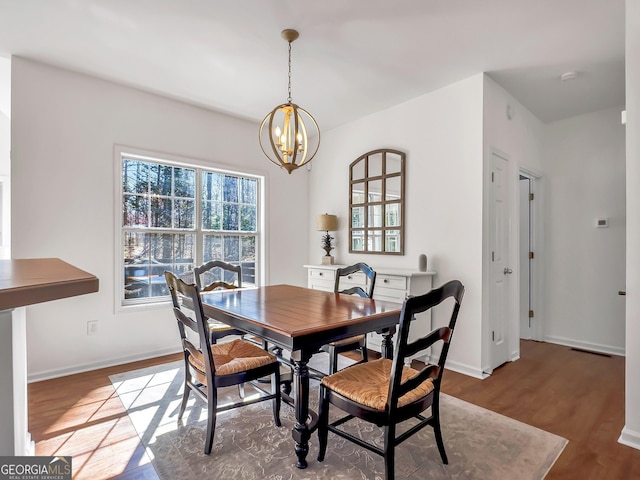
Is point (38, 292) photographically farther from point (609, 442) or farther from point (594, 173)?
point (594, 173)

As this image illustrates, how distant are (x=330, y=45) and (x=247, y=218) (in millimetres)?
2440

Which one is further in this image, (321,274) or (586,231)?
(321,274)

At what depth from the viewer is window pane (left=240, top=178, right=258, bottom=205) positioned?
457 centimetres

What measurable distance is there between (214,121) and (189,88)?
0.65 metres

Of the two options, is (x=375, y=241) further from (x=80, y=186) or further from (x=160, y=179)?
(x=80, y=186)

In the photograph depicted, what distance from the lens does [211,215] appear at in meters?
4.27

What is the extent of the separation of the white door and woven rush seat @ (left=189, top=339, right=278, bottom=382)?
2.27m

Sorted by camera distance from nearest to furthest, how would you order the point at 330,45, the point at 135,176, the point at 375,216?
the point at 330,45
the point at 135,176
the point at 375,216

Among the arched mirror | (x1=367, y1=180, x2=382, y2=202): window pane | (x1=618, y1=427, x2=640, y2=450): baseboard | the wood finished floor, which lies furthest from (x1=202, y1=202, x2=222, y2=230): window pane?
(x1=618, y1=427, x2=640, y2=450): baseboard

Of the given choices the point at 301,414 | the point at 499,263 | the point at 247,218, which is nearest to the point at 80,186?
the point at 247,218

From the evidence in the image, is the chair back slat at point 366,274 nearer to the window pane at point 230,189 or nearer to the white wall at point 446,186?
the white wall at point 446,186

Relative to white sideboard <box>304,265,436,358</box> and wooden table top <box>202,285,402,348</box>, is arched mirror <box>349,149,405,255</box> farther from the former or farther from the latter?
wooden table top <box>202,285,402,348</box>

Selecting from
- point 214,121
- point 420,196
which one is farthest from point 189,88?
point 420,196

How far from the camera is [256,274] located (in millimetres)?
4656
